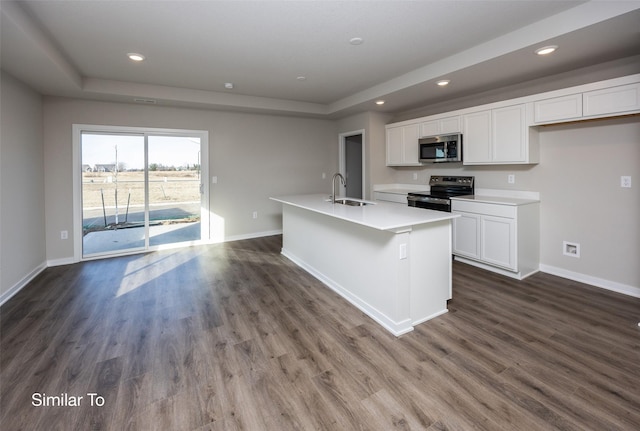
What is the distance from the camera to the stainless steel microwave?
427 centimetres

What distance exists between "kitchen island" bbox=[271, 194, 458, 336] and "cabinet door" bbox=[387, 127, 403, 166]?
2578 mm

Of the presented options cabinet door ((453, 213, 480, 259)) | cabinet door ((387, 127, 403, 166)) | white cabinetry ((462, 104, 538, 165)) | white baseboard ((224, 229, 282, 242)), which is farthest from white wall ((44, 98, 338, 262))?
cabinet door ((453, 213, 480, 259))

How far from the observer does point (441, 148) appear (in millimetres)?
4465

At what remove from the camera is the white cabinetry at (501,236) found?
11.2 feet

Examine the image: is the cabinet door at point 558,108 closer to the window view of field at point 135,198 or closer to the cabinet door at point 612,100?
the cabinet door at point 612,100

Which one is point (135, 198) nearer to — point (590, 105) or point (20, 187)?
point (20, 187)

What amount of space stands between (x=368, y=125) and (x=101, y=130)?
14.0 feet

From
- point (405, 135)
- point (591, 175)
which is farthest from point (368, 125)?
point (591, 175)

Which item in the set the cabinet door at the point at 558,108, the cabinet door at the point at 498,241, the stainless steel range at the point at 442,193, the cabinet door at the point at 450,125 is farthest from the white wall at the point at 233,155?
the cabinet door at the point at 558,108

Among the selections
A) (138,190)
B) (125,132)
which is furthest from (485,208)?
(125,132)

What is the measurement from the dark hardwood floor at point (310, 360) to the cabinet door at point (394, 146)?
9.10 ft

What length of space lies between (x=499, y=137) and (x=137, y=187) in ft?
17.3

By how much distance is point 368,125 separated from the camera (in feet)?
18.0

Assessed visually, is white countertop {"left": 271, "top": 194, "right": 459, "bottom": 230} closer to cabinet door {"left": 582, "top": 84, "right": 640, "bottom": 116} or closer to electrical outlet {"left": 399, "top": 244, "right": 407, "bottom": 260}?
electrical outlet {"left": 399, "top": 244, "right": 407, "bottom": 260}
